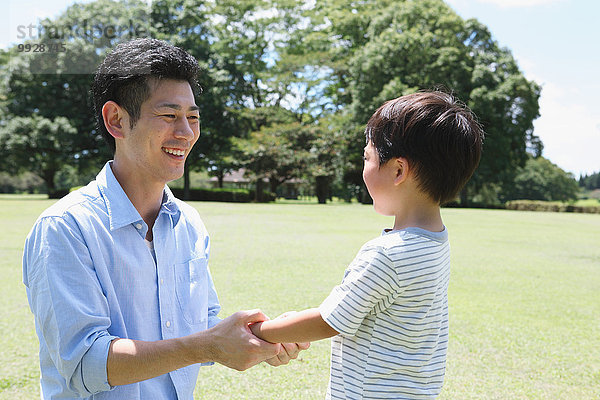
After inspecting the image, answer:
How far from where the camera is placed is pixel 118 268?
174cm

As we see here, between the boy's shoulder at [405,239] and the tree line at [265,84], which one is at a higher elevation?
the tree line at [265,84]

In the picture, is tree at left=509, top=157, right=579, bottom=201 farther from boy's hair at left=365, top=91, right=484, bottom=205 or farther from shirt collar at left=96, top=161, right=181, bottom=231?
shirt collar at left=96, top=161, right=181, bottom=231

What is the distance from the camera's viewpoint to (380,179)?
1.82m

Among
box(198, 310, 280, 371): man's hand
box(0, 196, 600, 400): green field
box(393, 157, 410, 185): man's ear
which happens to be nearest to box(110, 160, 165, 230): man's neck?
box(198, 310, 280, 371): man's hand

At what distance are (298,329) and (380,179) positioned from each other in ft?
1.98

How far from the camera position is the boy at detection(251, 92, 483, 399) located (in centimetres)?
165

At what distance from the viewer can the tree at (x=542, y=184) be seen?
2367 inches

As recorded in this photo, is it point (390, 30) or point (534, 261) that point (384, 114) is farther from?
point (390, 30)

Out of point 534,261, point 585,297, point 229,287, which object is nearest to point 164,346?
point 229,287

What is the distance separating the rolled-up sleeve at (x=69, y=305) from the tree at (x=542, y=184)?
6252 centimetres

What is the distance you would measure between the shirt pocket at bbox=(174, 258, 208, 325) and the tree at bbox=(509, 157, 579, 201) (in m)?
61.9

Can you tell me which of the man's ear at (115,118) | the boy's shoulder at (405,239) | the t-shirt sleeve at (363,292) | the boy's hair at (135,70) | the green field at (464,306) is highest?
the boy's hair at (135,70)

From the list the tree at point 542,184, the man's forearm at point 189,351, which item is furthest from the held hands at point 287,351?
the tree at point 542,184

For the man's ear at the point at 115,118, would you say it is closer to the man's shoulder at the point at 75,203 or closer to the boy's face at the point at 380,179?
the man's shoulder at the point at 75,203
